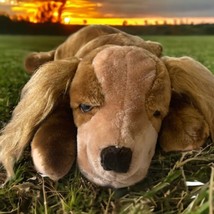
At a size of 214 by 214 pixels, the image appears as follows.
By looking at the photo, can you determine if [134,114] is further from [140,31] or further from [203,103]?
[140,31]

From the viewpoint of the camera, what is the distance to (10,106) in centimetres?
103

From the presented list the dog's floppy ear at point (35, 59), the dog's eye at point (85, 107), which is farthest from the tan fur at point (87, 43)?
the dog's eye at point (85, 107)

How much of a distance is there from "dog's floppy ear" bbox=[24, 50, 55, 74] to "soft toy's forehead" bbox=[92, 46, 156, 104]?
0.25 m

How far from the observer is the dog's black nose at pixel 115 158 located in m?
0.74

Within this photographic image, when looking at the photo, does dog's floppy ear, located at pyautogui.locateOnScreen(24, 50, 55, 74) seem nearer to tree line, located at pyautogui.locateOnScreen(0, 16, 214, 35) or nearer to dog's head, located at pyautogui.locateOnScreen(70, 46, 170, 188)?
tree line, located at pyautogui.locateOnScreen(0, 16, 214, 35)

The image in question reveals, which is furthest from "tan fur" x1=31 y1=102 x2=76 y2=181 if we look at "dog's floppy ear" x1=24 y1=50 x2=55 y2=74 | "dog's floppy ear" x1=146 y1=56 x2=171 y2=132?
"dog's floppy ear" x1=24 y1=50 x2=55 y2=74

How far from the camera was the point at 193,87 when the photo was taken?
0.87m

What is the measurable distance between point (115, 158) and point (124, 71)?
12 cm

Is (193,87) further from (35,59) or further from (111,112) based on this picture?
(35,59)

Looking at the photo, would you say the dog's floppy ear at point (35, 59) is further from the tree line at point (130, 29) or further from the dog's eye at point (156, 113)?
the dog's eye at point (156, 113)

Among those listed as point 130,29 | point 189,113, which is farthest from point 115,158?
point 130,29

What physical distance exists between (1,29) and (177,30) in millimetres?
295

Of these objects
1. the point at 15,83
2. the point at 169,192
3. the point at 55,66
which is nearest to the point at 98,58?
the point at 55,66

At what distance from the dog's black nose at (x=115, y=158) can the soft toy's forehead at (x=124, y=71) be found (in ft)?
0.24
